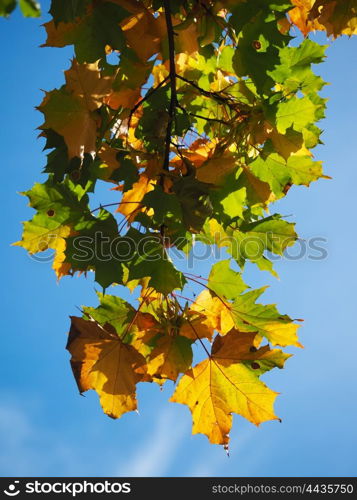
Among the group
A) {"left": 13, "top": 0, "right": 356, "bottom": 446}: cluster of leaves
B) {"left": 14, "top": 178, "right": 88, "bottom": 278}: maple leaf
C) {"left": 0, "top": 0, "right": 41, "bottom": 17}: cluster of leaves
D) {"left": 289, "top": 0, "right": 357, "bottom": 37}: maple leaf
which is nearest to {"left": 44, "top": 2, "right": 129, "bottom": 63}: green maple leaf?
{"left": 13, "top": 0, "right": 356, "bottom": 446}: cluster of leaves

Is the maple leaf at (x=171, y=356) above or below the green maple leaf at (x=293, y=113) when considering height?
below

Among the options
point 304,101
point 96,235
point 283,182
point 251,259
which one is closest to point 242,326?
point 251,259

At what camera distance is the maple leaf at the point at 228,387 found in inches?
68.3

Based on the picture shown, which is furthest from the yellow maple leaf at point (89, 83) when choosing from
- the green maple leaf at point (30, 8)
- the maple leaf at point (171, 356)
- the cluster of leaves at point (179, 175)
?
the green maple leaf at point (30, 8)

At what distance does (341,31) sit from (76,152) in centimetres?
110

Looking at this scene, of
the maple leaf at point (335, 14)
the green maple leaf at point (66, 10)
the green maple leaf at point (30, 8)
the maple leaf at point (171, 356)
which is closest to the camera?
the green maple leaf at point (30, 8)

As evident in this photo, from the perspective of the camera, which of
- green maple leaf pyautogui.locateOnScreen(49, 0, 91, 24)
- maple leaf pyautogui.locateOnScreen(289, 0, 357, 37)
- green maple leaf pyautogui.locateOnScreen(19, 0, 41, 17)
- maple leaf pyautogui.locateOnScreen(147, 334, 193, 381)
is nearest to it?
green maple leaf pyautogui.locateOnScreen(19, 0, 41, 17)

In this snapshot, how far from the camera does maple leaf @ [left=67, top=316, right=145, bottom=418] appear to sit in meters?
1.67

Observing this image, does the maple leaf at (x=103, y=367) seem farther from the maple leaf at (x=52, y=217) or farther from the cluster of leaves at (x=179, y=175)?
the maple leaf at (x=52, y=217)

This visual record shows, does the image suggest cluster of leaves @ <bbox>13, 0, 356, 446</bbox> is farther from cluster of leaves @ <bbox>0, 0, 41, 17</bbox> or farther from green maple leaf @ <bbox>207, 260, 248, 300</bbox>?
cluster of leaves @ <bbox>0, 0, 41, 17</bbox>

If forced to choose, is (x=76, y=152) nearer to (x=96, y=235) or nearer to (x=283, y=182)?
(x=96, y=235)

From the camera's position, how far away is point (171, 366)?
166 cm

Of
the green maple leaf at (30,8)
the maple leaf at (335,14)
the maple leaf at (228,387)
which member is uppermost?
the maple leaf at (335,14)

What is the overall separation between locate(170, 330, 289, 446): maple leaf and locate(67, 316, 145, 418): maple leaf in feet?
0.65
